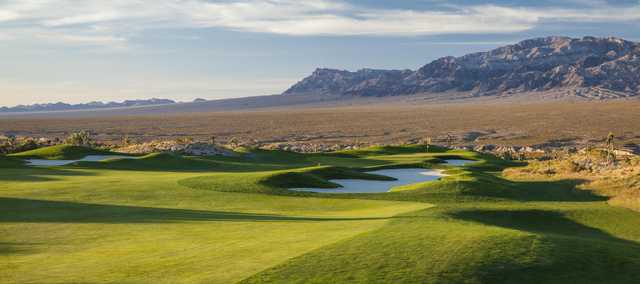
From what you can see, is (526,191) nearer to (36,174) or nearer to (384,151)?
(36,174)

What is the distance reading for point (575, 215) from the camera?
19.1 m

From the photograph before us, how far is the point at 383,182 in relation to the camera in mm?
31281

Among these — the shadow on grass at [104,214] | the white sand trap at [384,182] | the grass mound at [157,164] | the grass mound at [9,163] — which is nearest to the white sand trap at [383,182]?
the white sand trap at [384,182]

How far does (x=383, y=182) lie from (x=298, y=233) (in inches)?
703

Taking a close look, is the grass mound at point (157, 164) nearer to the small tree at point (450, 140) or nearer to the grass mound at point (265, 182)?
the grass mound at point (265, 182)

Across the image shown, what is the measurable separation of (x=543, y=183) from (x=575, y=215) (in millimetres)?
9776

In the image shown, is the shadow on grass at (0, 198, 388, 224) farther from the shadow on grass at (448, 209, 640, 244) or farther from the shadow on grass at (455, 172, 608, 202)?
→ the shadow on grass at (455, 172, 608, 202)

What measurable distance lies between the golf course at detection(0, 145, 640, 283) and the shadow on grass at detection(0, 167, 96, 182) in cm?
16

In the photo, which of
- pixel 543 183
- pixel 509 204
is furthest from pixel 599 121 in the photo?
pixel 509 204

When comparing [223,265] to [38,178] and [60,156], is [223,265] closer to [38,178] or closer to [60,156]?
[38,178]

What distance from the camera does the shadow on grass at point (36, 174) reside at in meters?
26.3

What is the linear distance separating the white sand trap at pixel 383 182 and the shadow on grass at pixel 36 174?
34.8ft

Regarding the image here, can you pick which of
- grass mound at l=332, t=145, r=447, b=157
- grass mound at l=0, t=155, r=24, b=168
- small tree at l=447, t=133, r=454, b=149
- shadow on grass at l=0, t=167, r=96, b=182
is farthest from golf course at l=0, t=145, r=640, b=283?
small tree at l=447, t=133, r=454, b=149

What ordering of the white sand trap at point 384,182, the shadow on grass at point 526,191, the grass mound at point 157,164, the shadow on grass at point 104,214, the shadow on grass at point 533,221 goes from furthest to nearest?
the grass mound at point 157,164, the white sand trap at point 384,182, the shadow on grass at point 526,191, the shadow on grass at point 533,221, the shadow on grass at point 104,214
